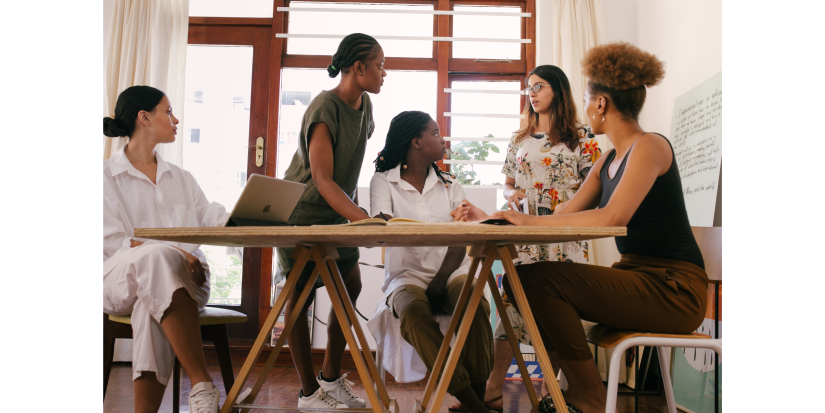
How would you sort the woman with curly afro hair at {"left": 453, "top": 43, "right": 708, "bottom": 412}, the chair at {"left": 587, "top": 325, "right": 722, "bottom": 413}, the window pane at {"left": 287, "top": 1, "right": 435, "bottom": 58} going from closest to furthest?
1. the chair at {"left": 587, "top": 325, "right": 722, "bottom": 413}
2. the woman with curly afro hair at {"left": 453, "top": 43, "right": 708, "bottom": 412}
3. the window pane at {"left": 287, "top": 1, "right": 435, "bottom": 58}

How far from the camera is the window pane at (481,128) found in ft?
11.5

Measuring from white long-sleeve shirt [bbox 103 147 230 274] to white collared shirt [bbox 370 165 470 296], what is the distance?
0.61 meters

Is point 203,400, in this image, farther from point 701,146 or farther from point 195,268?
point 701,146

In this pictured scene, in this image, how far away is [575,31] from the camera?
3.26 m

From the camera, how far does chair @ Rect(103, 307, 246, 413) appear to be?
1.69 meters

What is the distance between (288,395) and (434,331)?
1054 millimetres

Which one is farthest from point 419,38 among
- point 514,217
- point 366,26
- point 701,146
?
point 514,217

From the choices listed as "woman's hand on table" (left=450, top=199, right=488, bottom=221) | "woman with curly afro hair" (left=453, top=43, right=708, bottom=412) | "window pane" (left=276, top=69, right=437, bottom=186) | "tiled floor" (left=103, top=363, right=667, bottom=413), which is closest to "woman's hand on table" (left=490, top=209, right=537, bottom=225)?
"woman with curly afro hair" (left=453, top=43, right=708, bottom=412)

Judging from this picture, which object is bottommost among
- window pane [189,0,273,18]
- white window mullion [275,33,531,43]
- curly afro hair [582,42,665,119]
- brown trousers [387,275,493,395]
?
brown trousers [387,275,493,395]

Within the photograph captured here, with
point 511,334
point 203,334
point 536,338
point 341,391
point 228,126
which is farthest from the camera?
point 228,126

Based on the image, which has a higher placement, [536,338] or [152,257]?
[152,257]

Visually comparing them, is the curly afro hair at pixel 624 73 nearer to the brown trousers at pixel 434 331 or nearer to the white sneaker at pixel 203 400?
the brown trousers at pixel 434 331

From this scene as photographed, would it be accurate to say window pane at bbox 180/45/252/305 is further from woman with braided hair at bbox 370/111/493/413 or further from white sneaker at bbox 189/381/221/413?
white sneaker at bbox 189/381/221/413

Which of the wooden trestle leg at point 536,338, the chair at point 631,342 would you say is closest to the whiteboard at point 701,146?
the chair at point 631,342
